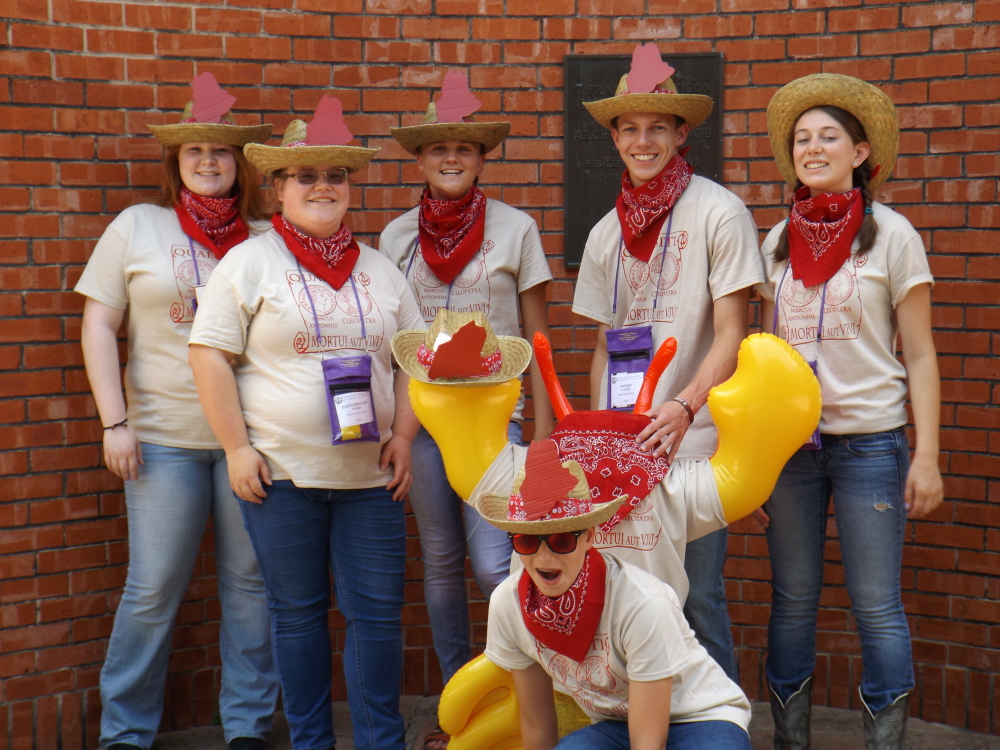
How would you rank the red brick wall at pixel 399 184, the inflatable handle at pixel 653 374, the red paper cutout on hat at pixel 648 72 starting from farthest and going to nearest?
the red brick wall at pixel 399 184 → the red paper cutout on hat at pixel 648 72 → the inflatable handle at pixel 653 374

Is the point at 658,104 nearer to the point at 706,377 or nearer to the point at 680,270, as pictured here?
the point at 680,270

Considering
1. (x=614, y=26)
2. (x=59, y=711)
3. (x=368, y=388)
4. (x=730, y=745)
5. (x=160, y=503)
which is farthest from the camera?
(x=614, y=26)

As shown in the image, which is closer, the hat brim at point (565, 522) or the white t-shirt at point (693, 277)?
the hat brim at point (565, 522)

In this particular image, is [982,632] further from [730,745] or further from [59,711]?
[59,711]

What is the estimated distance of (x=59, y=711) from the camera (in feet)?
12.4

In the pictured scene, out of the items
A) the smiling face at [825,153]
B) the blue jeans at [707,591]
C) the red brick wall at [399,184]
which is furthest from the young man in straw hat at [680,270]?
the red brick wall at [399,184]

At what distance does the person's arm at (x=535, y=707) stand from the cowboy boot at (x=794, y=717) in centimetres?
97

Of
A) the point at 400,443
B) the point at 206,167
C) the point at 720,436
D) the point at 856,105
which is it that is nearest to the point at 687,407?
the point at 720,436

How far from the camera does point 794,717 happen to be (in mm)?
3340

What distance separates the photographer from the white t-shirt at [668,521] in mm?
2768

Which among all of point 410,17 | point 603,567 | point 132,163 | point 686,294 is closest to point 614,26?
point 410,17

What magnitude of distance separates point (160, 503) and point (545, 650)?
5.12 ft

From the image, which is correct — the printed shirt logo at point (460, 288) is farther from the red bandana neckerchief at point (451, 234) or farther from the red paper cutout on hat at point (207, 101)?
the red paper cutout on hat at point (207, 101)

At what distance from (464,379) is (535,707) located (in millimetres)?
871
